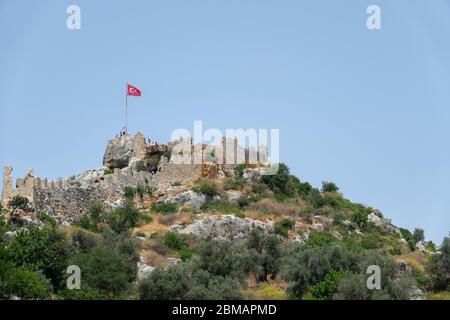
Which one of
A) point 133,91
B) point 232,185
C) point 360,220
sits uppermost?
point 133,91

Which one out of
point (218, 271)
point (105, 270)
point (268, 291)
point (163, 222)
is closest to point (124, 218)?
point (163, 222)

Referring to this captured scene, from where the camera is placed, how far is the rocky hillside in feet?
142

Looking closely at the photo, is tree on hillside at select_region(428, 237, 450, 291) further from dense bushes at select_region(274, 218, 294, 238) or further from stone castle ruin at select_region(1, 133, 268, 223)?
stone castle ruin at select_region(1, 133, 268, 223)

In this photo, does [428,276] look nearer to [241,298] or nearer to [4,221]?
[241,298]

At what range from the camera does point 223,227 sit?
60.4m

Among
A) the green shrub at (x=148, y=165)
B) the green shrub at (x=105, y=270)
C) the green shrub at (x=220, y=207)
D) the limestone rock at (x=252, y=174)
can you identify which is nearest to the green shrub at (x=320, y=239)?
the green shrub at (x=220, y=207)

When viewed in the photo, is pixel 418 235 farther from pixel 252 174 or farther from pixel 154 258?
pixel 154 258

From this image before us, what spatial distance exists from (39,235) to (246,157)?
2553 cm

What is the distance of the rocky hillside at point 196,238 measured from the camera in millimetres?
43250

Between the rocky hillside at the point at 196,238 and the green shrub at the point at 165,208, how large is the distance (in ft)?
0.31

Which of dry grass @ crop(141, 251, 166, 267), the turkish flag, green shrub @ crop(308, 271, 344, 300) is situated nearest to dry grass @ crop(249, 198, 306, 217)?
dry grass @ crop(141, 251, 166, 267)

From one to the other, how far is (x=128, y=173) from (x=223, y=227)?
10.3m
